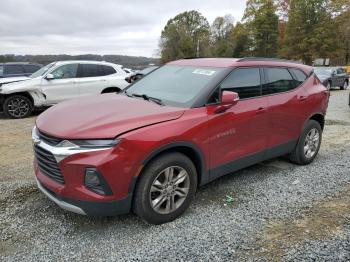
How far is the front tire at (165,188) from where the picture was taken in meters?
3.43

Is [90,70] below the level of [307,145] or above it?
above

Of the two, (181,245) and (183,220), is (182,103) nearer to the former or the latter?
(183,220)

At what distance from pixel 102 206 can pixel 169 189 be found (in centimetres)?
74

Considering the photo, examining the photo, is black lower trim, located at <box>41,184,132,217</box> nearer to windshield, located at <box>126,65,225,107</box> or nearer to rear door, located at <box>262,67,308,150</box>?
windshield, located at <box>126,65,225,107</box>

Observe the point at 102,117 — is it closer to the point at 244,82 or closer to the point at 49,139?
the point at 49,139

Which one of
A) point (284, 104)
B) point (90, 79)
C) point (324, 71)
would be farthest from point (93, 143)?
point (324, 71)

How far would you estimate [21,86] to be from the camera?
32.5 feet

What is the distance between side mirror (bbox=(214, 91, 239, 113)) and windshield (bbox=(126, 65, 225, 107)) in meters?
0.26

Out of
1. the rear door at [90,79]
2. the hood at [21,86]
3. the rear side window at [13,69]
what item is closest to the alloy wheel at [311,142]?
the rear door at [90,79]

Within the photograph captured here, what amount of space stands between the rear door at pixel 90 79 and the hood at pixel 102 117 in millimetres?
6690

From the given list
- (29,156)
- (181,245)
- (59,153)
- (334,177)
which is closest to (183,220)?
(181,245)

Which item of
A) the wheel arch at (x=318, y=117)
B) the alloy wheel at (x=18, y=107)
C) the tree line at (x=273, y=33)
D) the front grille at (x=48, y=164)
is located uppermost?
the tree line at (x=273, y=33)

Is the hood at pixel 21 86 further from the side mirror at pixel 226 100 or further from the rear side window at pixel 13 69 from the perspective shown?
the side mirror at pixel 226 100

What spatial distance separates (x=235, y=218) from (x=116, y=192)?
140cm
